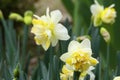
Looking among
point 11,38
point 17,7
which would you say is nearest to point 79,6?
point 11,38

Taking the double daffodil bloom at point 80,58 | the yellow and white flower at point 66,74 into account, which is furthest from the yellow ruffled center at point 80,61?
the yellow and white flower at point 66,74

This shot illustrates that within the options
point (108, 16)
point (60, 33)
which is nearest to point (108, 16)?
point (108, 16)

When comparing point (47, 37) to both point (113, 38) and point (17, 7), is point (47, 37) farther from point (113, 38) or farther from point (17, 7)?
point (17, 7)

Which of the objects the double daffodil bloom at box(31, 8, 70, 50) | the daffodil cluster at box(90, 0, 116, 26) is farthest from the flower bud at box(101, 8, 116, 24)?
the double daffodil bloom at box(31, 8, 70, 50)

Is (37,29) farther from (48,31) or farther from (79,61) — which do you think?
(79,61)

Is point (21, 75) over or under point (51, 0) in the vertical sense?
under

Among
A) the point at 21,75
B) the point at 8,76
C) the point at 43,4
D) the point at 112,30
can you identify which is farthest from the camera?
the point at 43,4

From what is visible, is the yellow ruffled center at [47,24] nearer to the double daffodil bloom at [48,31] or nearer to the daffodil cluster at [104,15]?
the double daffodil bloom at [48,31]

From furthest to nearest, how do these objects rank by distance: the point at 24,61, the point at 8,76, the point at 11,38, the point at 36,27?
the point at 11,38 < the point at 24,61 < the point at 8,76 < the point at 36,27
